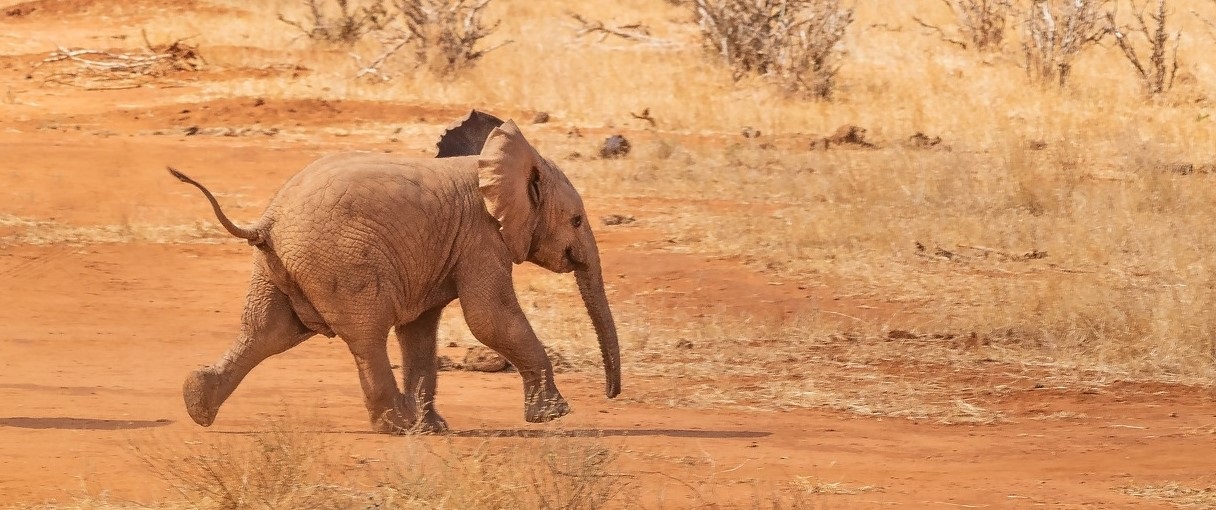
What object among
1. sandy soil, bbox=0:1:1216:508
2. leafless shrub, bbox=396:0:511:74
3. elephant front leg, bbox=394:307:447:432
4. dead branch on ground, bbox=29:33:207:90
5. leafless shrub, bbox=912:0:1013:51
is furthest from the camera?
leafless shrub, bbox=912:0:1013:51

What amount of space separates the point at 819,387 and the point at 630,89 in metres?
12.1

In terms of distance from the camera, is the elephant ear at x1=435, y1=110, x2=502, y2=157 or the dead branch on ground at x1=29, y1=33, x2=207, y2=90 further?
the dead branch on ground at x1=29, y1=33, x2=207, y2=90

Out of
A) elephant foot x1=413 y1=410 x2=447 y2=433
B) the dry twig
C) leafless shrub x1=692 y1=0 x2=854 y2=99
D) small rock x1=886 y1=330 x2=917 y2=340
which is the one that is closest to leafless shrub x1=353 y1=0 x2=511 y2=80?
leafless shrub x1=692 y1=0 x2=854 y2=99

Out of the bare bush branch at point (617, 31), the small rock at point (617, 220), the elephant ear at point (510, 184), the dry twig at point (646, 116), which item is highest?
the elephant ear at point (510, 184)

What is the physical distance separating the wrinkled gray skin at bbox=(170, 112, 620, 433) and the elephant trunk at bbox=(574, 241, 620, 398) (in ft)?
0.04

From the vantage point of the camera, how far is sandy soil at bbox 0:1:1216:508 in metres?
6.44

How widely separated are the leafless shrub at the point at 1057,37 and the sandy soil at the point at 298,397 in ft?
25.6

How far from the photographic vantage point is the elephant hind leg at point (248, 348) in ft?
22.7

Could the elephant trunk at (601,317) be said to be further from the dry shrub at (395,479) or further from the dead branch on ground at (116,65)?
the dead branch on ground at (116,65)

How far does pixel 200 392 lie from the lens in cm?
691

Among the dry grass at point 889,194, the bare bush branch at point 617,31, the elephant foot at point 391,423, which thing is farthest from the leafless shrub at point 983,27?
the elephant foot at point 391,423

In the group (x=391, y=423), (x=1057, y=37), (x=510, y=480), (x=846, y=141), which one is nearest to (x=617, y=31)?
(x=1057, y=37)

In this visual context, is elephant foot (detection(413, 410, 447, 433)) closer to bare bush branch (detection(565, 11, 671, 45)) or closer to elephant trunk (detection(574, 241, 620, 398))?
elephant trunk (detection(574, 241, 620, 398))

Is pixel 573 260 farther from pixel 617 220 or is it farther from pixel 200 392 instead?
pixel 617 220
